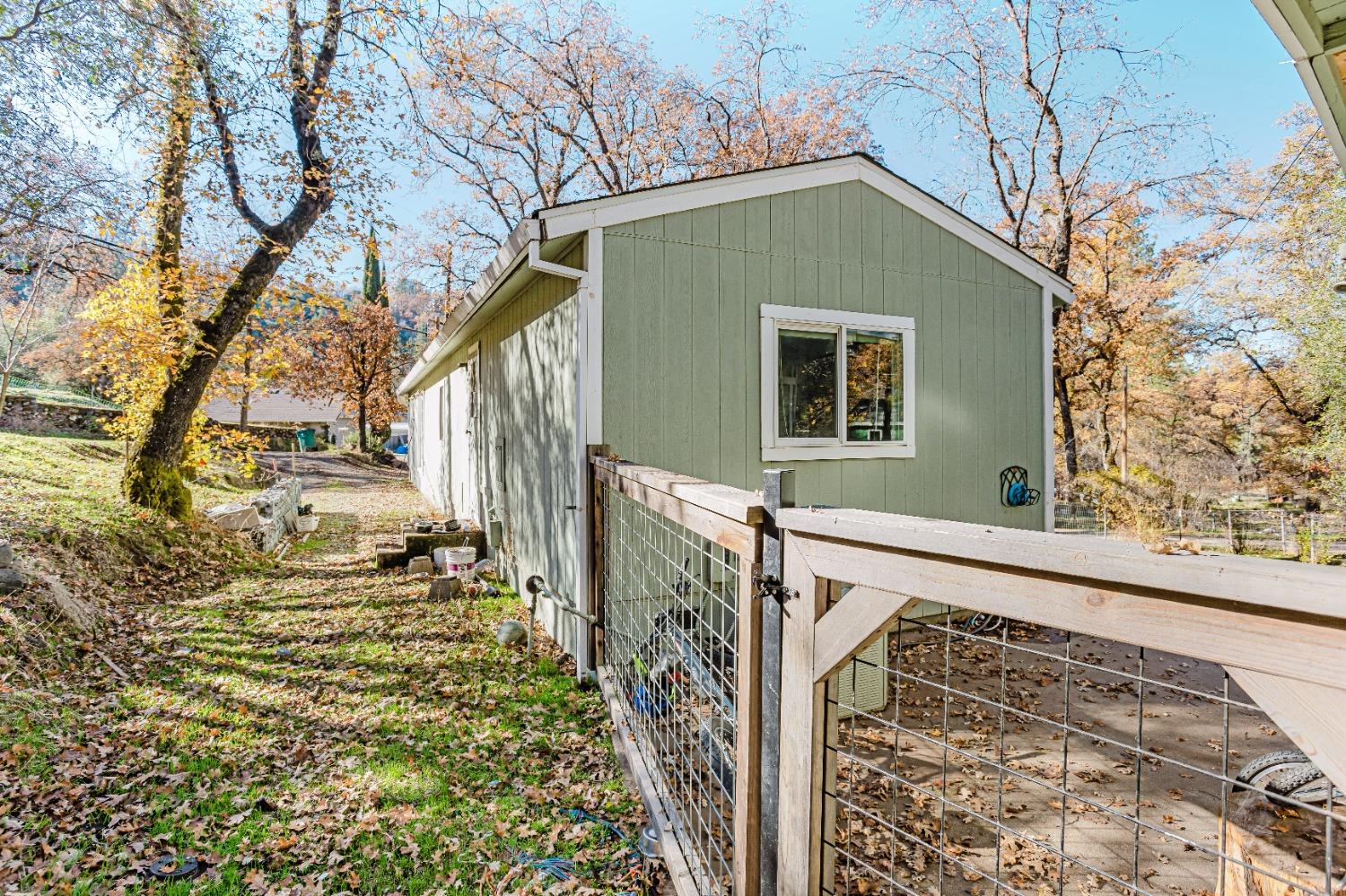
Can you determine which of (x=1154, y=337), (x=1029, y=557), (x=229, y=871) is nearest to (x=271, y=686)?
(x=229, y=871)

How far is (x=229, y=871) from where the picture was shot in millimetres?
2541

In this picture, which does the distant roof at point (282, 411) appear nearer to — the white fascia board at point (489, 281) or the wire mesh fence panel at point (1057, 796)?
the white fascia board at point (489, 281)

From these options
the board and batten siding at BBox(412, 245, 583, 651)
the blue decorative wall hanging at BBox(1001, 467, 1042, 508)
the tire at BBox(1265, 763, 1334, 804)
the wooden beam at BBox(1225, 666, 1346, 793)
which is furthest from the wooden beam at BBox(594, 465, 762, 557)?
the blue decorative wall hanging at BBox(1001, 467, 1042, 508)

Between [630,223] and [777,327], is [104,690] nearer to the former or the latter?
[630,223]

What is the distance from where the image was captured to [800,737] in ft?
5.08

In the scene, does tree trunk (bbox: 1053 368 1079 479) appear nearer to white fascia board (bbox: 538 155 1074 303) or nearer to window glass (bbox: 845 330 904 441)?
white fascia board (bbox: 538 155 1074 303)

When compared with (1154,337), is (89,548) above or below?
below

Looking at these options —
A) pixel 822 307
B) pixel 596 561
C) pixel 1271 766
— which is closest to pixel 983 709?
pixel 1271 766

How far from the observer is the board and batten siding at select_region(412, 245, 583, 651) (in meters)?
4.76

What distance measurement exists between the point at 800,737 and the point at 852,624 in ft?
1.21

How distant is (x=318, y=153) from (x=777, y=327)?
6559mm

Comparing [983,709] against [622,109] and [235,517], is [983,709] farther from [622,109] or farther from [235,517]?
[622,109]

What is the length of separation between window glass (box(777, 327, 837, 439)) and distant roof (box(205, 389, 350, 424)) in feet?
106

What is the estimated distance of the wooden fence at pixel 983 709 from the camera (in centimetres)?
82
